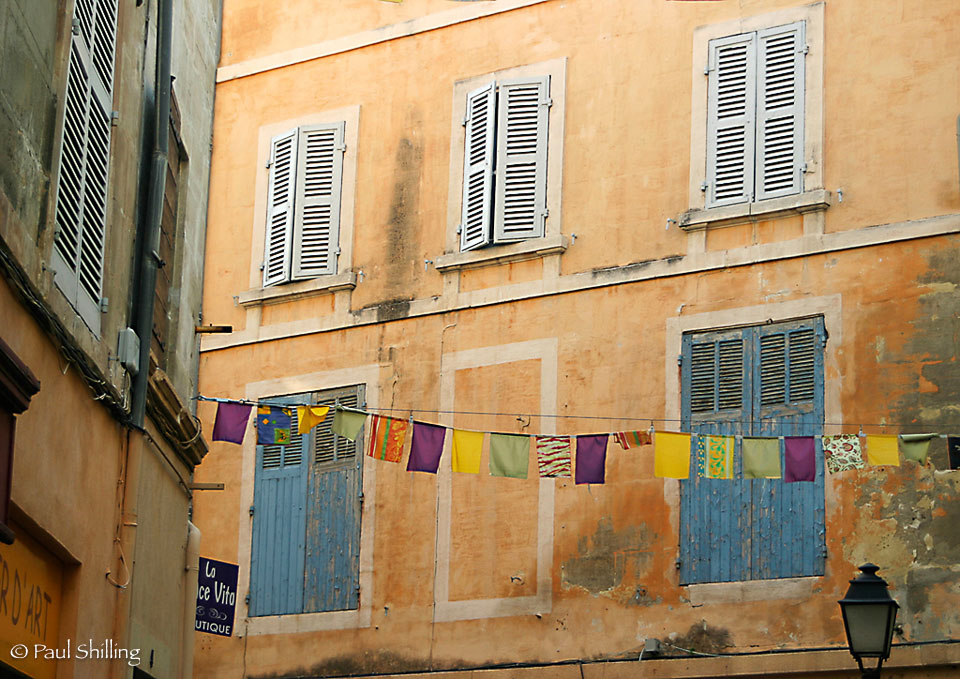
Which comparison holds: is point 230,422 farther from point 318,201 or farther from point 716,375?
point 318,201

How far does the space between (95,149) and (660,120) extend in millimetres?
8776

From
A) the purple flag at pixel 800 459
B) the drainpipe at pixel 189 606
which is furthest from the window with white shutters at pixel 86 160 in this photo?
the purple flag at pixel 800 459

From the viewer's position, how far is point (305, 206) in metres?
19.6

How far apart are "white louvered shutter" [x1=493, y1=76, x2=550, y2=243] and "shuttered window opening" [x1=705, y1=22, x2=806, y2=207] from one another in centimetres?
189

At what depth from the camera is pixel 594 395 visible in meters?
17.3

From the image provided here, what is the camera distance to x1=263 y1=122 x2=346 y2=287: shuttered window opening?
1944cm

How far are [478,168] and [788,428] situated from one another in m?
4.64

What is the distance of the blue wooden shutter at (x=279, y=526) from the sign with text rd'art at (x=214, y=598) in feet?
11.9

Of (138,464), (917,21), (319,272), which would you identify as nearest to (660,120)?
(917,21)

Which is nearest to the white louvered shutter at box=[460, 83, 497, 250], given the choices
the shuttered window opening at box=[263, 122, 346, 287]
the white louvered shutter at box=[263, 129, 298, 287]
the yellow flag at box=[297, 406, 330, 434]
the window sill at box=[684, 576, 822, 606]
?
the shuttered window opening at box=[263, 122, 346, 287]

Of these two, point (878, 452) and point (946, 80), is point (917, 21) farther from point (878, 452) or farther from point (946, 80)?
point (878, 452)

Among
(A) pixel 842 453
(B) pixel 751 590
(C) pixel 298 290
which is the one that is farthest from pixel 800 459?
(C) pixel 298 290

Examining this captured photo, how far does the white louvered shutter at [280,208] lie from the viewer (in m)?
19.6

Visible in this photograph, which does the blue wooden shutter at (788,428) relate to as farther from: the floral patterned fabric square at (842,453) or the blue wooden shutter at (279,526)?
the blue wooden shutter at (279,526)
